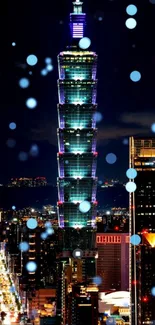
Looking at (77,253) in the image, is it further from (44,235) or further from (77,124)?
(77,124)

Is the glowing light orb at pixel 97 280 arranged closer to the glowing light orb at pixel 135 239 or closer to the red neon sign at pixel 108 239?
the red neon sign at pixel 108 239

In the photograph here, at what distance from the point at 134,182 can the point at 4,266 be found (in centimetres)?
457

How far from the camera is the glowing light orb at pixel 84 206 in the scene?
21297 mm

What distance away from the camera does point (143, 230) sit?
65.2ft

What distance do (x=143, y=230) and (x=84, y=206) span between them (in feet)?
7.17

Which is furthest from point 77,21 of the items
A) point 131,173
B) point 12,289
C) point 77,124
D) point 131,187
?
point 12,289

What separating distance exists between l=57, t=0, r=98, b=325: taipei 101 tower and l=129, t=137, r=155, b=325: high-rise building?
143 centimetres

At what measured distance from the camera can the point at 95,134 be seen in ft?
68.5

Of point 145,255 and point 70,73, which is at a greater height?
point 70,73


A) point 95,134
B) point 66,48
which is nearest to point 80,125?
point 95,134

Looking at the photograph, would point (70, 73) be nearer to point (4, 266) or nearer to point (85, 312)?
point (4, 266)

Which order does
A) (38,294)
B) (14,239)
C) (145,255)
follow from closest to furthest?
(145,255) → (38,294) → (14,239)

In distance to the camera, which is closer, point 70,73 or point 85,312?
point 85,312

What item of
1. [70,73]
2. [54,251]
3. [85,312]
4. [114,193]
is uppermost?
[70,73]
